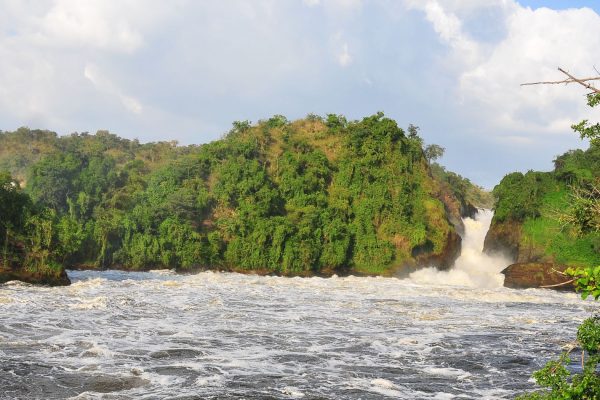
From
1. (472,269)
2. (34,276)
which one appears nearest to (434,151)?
(472,269)

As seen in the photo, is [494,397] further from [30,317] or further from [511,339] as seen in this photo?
[30,317]

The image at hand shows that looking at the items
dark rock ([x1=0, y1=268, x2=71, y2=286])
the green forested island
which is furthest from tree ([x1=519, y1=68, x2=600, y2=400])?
A: the green forested island

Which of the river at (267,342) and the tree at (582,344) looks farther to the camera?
the river at (267,342)

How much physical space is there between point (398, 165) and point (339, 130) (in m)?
6.29

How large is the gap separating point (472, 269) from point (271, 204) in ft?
50.9

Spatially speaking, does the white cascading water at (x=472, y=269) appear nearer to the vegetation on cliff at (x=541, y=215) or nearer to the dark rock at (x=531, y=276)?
the vegetation on cliff at (x=541, y=215)

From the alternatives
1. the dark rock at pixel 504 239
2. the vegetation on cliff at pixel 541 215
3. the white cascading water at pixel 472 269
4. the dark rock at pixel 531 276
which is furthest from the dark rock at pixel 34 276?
the dark rock at pixel 504 239

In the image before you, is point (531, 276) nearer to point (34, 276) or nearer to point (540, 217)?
point (540, 217)

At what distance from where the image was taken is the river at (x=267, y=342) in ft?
39.0

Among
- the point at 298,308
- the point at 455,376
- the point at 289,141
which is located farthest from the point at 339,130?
the point at 455,376

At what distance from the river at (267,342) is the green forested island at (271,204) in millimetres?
12461

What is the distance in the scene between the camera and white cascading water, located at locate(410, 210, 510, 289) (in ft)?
130

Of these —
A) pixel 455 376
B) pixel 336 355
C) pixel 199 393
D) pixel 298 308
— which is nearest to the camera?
pixel 199 393

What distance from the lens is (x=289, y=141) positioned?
50.6 metres
